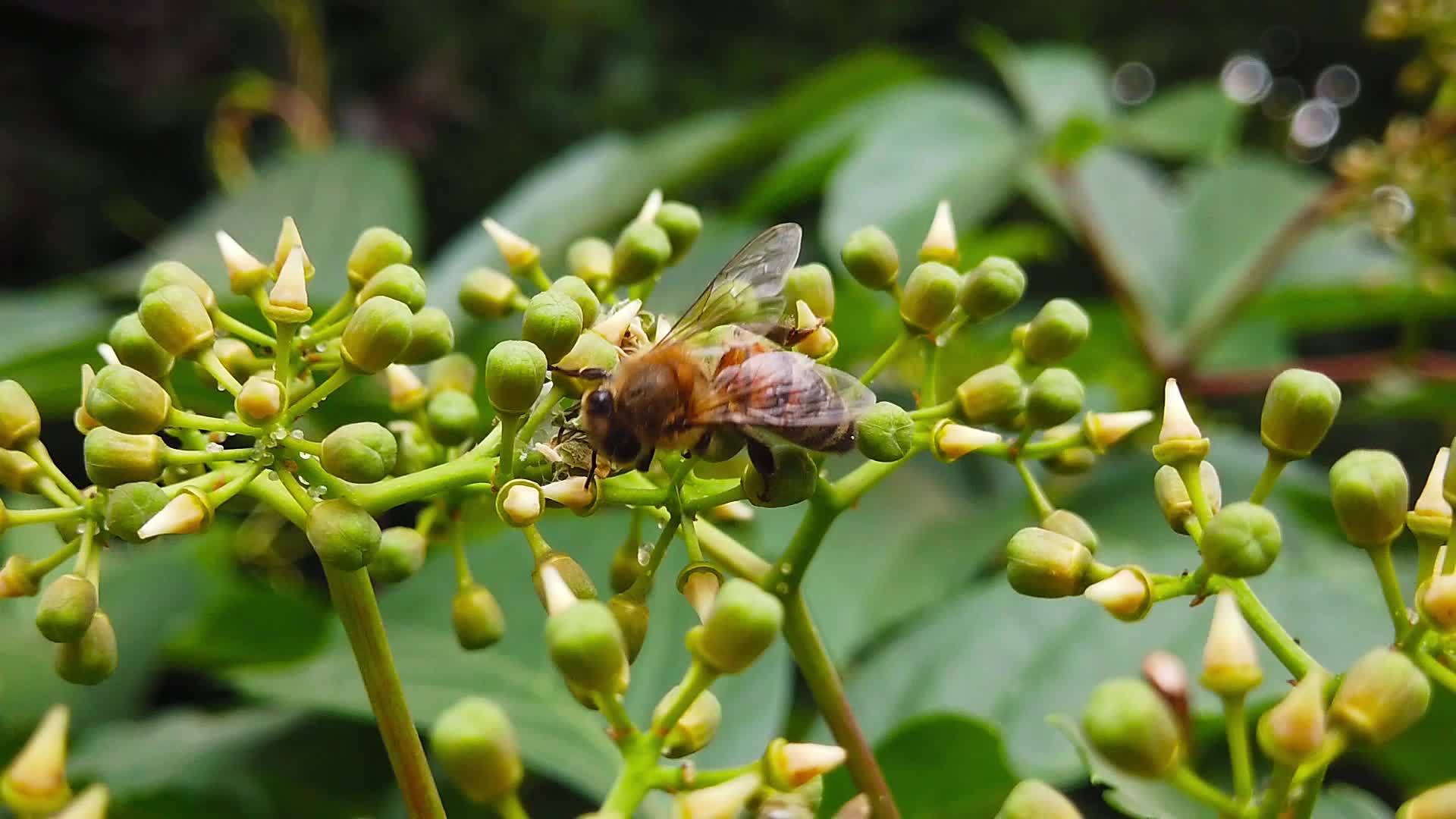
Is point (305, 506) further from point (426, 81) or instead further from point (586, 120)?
point (586, 120)

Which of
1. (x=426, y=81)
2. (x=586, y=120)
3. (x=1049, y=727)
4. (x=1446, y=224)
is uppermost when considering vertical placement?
(x=426, y=81)

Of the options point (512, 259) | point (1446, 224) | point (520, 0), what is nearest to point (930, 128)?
point (1446, 224)

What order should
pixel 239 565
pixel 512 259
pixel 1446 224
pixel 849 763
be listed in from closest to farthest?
pixel 849 763 → pixel 512 259 → pixel 1446 224 → pixel 239 565

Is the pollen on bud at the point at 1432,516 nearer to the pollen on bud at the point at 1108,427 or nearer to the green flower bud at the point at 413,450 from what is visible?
the pollen on bud at the point at 1108,427

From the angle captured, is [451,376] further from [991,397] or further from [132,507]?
[991,397]

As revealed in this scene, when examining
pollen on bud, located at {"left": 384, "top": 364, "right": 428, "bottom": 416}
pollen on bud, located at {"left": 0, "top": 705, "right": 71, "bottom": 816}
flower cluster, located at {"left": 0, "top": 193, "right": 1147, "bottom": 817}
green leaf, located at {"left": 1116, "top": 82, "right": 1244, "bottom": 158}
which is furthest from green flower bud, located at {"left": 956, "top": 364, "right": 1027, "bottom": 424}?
green leaf, located at {"left": 1116, "top": 82, "right": 1244, "bottom": 158}

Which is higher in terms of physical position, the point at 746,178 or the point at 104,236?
the point at 104,236

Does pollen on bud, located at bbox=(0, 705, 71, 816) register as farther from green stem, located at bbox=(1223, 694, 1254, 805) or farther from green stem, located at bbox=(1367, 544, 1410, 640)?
green stem, located at bbox=(1367, 544, 1410, 640)

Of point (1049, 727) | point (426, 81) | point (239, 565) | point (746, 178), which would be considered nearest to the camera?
point (1049, 727)
